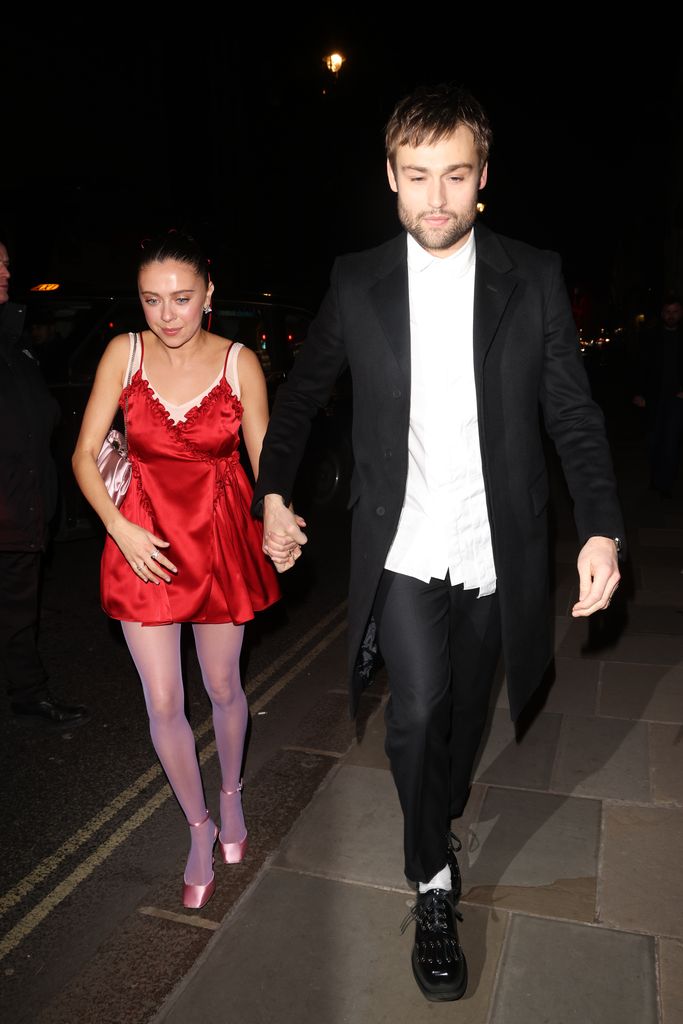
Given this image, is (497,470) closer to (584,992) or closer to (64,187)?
(584,992)

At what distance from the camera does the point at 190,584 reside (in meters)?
2.68

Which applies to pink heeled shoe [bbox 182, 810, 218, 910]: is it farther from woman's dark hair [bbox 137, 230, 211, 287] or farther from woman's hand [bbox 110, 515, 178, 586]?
woman's dark hair [bbox 137, 230, 211, 287]

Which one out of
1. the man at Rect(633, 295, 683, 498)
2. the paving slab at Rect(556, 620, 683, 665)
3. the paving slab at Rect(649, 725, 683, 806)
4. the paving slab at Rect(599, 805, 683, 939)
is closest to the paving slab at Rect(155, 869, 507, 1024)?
the paving slab at Rect(599, 805, 683, 939)

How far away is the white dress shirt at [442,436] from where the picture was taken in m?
2.24

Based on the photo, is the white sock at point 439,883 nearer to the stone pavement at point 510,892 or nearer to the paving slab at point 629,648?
the stone pavement at point 510,892

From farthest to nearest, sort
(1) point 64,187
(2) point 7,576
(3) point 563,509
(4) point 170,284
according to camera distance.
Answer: (1) point 64,187
(3) point 563,509
(2) point 7,576
(4) point 170,284

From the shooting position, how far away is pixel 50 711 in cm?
413

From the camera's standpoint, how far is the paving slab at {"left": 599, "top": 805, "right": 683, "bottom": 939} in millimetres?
2518

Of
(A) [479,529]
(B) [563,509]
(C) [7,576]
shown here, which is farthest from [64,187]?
(A) [479,529]

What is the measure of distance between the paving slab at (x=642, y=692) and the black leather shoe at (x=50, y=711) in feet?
8.20

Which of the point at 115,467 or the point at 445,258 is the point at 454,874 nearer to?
the point at 115,467

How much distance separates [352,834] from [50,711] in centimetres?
181

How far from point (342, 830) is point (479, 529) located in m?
1.39

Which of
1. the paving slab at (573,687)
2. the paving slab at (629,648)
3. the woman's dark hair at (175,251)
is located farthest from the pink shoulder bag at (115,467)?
the paving slab at (629,648)
